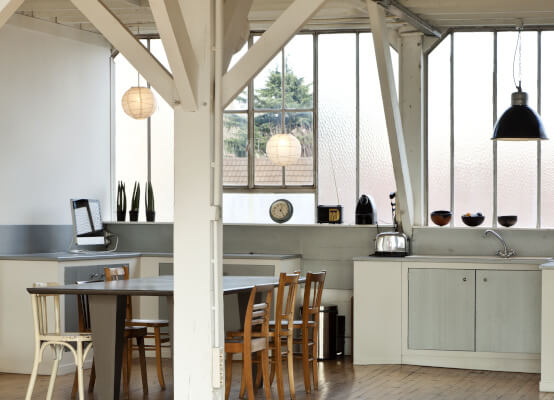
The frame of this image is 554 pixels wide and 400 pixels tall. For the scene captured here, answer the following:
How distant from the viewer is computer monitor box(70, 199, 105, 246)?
8805 millimetres

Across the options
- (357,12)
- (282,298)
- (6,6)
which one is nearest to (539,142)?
(357,12)

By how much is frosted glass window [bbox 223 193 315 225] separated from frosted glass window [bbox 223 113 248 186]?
0.17 m

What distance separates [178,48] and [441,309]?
14.3 ft

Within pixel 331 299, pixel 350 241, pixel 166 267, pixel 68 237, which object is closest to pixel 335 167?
pixel 350 241

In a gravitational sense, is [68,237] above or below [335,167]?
below

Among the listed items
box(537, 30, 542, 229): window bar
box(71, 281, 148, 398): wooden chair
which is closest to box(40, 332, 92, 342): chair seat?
box(71, 281, 148, 398): wooden chair

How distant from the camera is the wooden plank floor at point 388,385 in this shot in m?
6.73

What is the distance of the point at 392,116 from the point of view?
325 inches

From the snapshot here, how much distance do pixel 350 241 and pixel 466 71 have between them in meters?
2.08

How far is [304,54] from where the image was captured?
9430 millimetres

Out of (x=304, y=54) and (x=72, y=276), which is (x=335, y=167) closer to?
(x=304, y=54)

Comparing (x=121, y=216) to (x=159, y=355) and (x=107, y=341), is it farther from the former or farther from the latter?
(x=107, y=341)

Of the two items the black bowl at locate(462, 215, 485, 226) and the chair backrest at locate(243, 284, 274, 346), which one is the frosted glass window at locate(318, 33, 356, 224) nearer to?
the black bowl at locate(462, 215, 485, 226)

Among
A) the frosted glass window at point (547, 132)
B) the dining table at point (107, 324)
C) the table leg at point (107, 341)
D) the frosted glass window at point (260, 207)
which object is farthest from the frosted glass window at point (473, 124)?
the table leg at point (107, 341)
